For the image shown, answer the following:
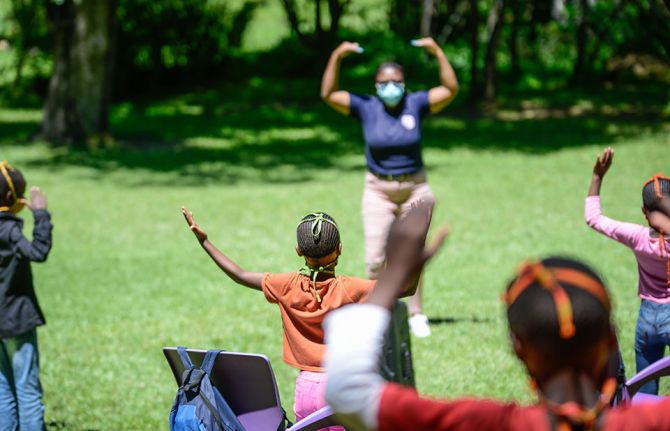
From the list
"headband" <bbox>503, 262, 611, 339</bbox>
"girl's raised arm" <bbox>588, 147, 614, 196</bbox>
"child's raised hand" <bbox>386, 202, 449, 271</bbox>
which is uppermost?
"child's raised hand" <bbox>386, 202, 449, 271</bbox>

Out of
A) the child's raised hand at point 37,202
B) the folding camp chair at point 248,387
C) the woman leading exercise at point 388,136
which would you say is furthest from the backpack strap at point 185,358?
the woman leading exercise at point 388,136

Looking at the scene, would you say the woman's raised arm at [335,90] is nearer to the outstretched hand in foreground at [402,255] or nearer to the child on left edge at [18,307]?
the child on left edge at [18,307]

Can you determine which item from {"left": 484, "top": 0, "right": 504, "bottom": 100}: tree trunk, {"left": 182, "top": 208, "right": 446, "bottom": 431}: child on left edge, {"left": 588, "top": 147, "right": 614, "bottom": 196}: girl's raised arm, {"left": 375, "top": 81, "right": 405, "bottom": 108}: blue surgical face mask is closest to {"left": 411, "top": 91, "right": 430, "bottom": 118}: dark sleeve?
{"left": 375, "top": 81, "right": 405, "bottom": 108}: blue surgical face mask

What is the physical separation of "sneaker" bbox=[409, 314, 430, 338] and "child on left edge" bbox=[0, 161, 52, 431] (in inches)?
128

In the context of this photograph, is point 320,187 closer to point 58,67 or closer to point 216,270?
point 216,270

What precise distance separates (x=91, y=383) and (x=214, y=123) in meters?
19.2

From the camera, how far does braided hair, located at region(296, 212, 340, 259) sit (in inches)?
141

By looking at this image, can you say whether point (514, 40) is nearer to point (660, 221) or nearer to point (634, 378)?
point (660, 221)

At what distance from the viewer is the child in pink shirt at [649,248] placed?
415 cm

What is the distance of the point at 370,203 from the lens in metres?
6.92

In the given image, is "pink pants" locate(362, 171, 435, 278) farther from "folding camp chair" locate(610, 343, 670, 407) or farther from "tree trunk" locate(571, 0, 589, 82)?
"tree trunk" locate(571, 0, 589, 82)

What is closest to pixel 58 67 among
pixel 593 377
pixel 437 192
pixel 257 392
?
pixel 437 192

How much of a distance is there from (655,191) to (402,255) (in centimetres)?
268

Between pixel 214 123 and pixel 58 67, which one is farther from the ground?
pixel 58 67
